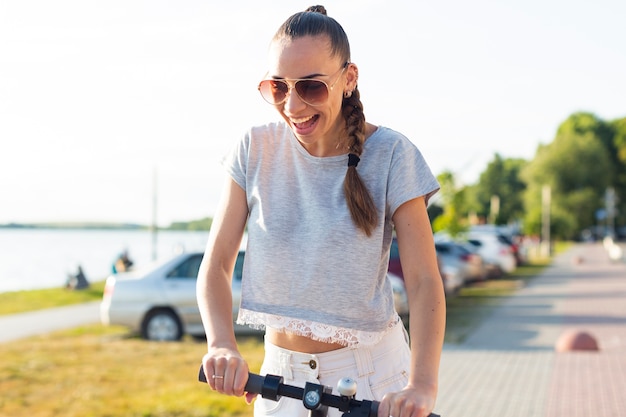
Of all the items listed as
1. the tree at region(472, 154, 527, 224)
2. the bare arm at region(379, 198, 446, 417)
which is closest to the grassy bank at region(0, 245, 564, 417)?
the bare arm at region(379, 198, 446, 417)

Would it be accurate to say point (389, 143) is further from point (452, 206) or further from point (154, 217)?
point (452, 206)

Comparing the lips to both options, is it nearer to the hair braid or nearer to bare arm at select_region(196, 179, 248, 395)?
the hair braid

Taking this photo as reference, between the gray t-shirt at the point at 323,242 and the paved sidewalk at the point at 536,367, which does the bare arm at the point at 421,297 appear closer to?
the gray t-shirt at the point at 323,242

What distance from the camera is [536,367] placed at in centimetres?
988

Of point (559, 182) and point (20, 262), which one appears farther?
point (559, 182)

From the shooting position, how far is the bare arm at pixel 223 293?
6.55 ft

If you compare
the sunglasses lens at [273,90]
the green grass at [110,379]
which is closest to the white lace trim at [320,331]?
the sunglasses lens at [273,90]

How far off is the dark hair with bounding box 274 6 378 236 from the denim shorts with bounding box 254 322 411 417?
337mm

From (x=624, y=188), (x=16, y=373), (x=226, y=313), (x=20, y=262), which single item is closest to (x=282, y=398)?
(x=226, y=313)

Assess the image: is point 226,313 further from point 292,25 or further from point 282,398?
point 292,25

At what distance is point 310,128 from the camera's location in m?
2.12

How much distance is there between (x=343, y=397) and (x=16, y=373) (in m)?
7.51

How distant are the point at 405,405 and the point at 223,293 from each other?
0.59 m

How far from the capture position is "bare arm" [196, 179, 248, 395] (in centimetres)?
200
